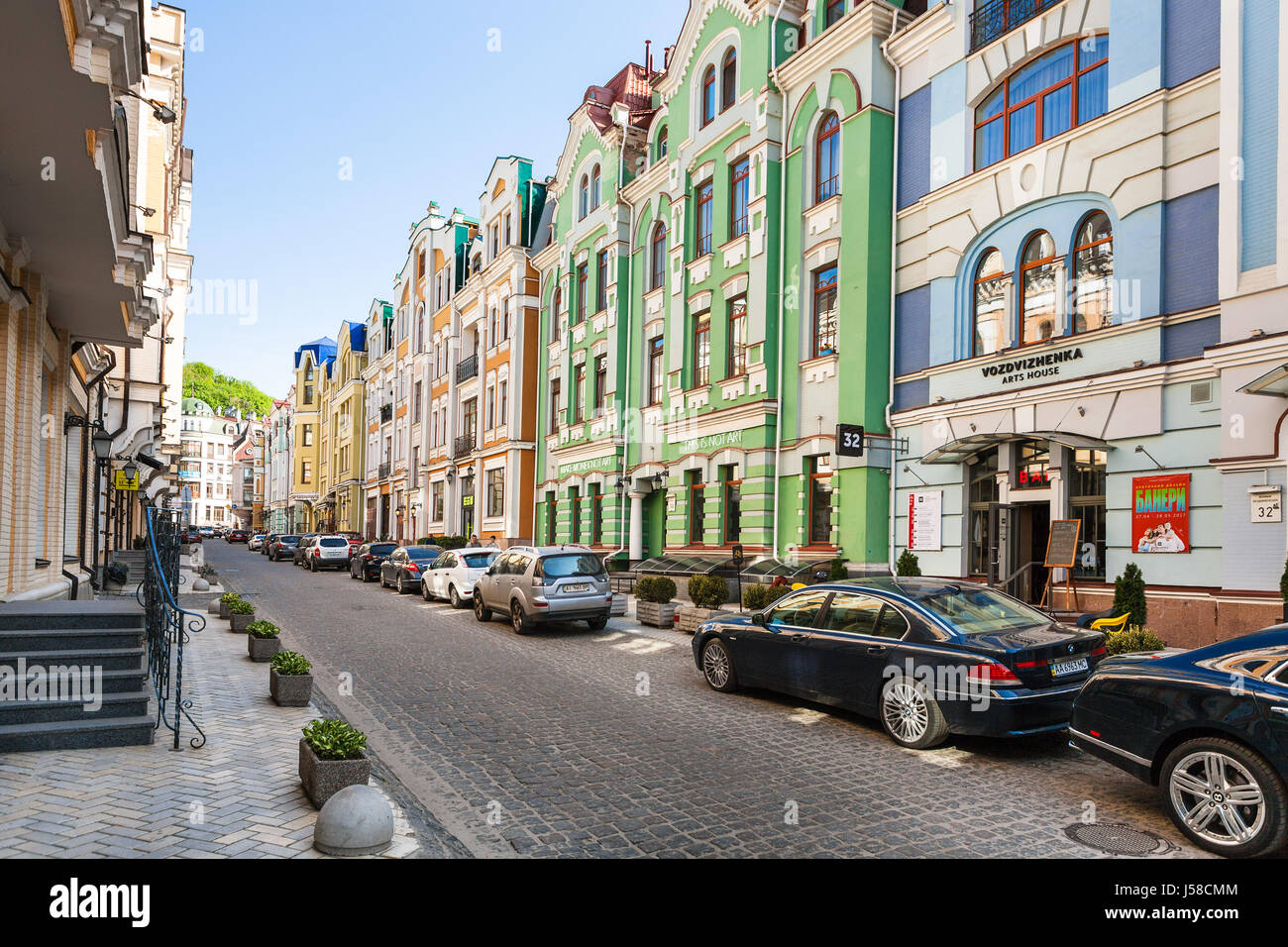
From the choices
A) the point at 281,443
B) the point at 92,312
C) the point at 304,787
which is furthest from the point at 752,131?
the point at 281,443

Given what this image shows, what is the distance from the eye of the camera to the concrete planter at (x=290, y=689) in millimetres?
9008

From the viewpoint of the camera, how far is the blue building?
12.2 m

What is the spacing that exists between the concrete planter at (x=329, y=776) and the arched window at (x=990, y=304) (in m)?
14.2

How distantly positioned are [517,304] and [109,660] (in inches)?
1187

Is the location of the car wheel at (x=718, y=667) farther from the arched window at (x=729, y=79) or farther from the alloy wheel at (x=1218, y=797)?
the arched window at (x=729, y=79)

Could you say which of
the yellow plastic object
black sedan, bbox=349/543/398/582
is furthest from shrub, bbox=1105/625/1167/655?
black sedan, bbox=349/543/398/582

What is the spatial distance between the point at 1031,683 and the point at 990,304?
442 inches

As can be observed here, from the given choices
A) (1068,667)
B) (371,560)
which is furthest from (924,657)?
(371,560)

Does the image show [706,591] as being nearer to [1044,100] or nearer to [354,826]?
[1044,100]

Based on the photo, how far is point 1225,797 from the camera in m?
5.16

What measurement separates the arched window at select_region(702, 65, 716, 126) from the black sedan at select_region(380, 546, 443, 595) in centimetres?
1521

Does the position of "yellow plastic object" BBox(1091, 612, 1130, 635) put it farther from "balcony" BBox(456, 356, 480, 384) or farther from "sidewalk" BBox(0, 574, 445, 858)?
"balcony" BBox(456, 356, 480, 384)

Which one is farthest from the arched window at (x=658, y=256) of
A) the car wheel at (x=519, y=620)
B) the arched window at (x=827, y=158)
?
the car wheel at (x=519, y=620)
